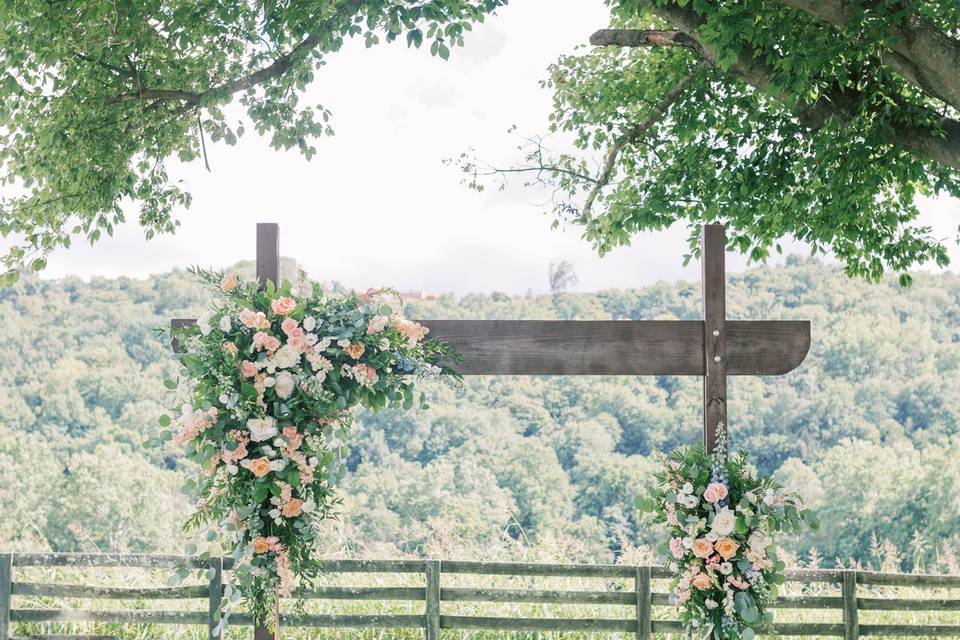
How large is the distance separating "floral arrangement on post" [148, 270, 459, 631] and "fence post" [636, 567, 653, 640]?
2.29 metres

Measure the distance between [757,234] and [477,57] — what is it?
686 inches

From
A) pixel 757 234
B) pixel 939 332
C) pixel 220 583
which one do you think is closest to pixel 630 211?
pixel 757 234

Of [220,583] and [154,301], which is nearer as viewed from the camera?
[220,583]

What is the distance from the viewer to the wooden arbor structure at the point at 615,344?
388 centimetres

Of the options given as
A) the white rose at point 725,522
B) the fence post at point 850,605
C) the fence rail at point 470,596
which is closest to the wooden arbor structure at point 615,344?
the white rose at point 725,522

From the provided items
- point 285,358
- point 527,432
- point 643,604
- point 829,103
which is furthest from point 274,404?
point 527,432

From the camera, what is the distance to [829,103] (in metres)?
5.61

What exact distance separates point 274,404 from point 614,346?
1.54m

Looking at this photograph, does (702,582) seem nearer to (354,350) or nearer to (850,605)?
(354,350)

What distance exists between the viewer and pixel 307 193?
50.4 feet

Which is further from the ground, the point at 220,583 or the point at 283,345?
the point at 283,345

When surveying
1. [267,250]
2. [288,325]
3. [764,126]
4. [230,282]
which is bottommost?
[288,325]

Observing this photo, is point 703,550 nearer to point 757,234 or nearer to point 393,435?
point 757,234

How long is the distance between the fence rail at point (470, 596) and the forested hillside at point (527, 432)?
12.0 meters
